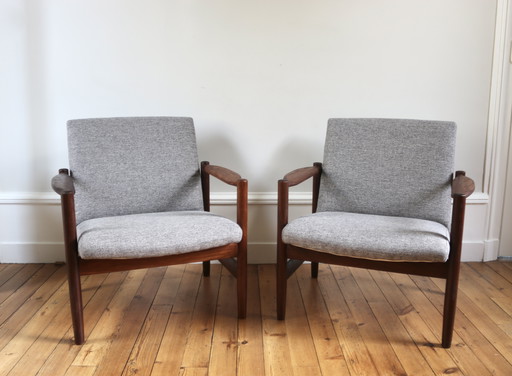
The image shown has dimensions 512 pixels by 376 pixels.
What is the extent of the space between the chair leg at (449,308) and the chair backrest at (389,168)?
356 mm

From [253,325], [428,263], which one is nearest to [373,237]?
[428,263]

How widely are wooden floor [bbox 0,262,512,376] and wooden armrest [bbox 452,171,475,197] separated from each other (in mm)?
568

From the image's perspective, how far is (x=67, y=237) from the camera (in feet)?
6.37

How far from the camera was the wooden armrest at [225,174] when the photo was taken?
2195 millimetres

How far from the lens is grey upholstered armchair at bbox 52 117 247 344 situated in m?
1.94

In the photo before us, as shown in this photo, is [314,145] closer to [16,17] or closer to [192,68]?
[192,68]

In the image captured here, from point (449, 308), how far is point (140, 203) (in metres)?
1.32

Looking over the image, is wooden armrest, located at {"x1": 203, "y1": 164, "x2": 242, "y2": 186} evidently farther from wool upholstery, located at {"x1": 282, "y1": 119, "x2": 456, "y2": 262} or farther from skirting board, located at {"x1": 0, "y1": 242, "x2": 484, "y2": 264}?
skirting board, located at {"x1": 0, "y1": 242, "x2": 484, "y2": 264}

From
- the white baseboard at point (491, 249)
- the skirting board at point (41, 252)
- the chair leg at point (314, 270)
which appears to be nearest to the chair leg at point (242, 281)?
the chair leg at point (314, 270)

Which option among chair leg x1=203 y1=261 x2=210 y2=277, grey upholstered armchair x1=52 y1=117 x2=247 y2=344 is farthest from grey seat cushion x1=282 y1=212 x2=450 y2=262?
chair leg x1=203 y1=261 x2=210 y2=277

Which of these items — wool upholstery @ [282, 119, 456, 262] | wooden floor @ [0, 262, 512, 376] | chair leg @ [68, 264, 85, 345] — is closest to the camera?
wooden floor @ [0, 262, 512, 376]

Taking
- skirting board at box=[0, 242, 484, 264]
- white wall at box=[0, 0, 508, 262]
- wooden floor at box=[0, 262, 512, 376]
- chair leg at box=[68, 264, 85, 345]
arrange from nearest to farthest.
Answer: wooden floor at box=[0, 262, 512, 376] → chair leg at box=[68, 264, 85, 345] → white wall at box=[0, 0, 508, 262] → skirting board at box=[0, 242, 484, 264]

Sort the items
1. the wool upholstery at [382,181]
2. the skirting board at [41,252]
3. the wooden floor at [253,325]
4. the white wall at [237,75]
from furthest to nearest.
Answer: the skirting board at [41,252]
the white wall at [237,75]
the wool upholstery at [382,181]
the wooden floor at [253,325]

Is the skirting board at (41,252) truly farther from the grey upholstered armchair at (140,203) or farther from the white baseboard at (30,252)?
the grey upholstered armchair at (140,203)
